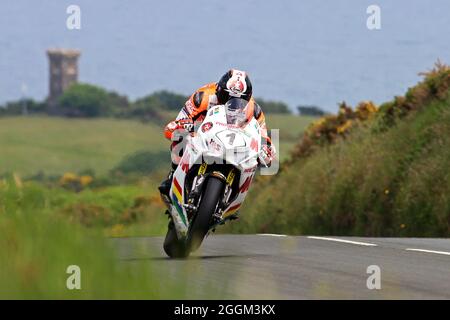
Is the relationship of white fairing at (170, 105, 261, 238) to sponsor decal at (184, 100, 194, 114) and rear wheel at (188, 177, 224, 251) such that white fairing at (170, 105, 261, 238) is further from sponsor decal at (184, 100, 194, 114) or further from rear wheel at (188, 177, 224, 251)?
sponsor decal at (184, 100, 194, 114)

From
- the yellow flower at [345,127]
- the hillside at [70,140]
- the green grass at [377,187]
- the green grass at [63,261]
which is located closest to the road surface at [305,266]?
the green grass at [63,261]

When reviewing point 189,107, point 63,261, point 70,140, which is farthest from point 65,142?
point 63,261

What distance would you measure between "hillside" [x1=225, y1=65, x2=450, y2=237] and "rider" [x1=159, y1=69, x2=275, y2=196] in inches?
413

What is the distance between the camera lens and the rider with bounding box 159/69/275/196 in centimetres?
1450

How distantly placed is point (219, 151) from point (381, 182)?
14467 millimetres

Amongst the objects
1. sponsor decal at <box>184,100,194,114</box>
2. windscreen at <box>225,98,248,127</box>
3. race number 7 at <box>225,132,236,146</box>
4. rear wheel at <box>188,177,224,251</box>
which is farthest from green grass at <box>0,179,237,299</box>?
sponsor decal at <box>184,100,194,114</box>

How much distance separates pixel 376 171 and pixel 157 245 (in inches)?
458

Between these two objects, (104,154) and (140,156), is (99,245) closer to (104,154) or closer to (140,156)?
(140,156)

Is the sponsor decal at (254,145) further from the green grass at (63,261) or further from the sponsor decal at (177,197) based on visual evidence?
the green grass at (63,261)

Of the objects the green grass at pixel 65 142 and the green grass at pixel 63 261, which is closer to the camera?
the green grass at pixel 63 261

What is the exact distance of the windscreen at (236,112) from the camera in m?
14.4

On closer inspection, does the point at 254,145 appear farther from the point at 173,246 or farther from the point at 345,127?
the point at 345,127

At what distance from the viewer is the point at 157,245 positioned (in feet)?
59.2
